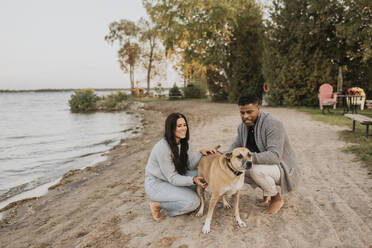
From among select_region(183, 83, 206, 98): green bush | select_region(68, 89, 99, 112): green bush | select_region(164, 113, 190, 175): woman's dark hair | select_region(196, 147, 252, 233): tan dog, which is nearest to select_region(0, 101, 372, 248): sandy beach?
select_region(196, 147, 252, 233): tan dog

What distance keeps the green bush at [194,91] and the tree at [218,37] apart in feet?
23.8

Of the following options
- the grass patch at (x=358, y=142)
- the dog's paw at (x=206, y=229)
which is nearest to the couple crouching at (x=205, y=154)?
the dog's paw at (x=206, y=229)

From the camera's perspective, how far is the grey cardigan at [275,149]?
3314 mm

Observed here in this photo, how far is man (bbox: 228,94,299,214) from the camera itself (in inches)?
132

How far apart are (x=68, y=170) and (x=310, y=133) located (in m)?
7.99

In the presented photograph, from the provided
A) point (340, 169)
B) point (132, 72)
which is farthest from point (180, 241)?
point (132, 72)

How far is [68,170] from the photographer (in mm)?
7559

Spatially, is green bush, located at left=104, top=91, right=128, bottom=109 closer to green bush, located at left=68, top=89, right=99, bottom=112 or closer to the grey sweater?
green bush, located at left=68, top=89, right=99, bottom=112

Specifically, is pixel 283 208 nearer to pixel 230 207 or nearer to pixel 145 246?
pixel 230 207

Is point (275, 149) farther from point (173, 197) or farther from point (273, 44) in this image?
point (273, 44)

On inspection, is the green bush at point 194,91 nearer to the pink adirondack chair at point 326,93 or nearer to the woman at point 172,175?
the pink adirondack chair at point 326,93

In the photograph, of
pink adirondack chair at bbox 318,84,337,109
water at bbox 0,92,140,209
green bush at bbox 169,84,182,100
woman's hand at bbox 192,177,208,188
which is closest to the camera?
woman's hand at bbox 192,177,208,188

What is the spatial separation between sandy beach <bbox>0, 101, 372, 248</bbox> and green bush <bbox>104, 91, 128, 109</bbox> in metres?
23.3

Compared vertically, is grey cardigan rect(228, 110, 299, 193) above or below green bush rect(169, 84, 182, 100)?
below
